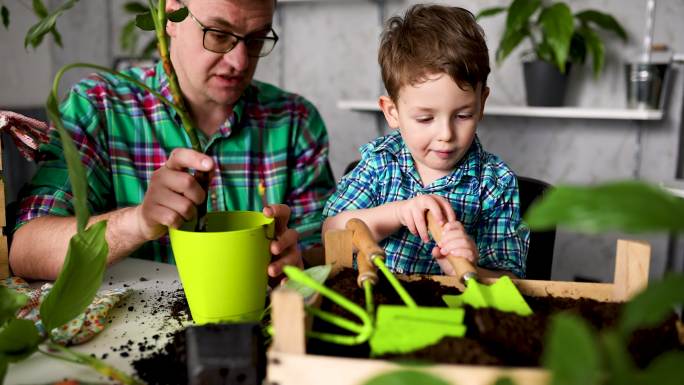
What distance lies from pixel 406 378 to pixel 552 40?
1.91 m

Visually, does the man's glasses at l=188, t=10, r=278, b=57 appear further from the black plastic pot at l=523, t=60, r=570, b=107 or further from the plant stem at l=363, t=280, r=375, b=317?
the black plastic pot at l=523, t=60, r=570, b=107

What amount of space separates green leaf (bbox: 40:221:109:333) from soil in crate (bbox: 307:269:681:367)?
0.27 metres

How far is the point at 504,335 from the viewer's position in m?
0.51

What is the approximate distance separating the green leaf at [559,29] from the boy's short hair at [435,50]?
0.99 meters

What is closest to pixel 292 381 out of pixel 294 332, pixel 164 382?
pixel 294 332

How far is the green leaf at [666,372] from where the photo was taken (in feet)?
1.03

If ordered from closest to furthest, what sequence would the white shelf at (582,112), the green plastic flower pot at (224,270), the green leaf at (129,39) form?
the green plastic flower pot at (224,270) < the white shelf at (582,112) < the green leaf at (129,39)

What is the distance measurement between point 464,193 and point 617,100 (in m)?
1.40

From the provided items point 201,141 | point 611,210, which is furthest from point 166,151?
point 611,210

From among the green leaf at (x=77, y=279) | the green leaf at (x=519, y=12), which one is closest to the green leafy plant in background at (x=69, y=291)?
the green leaf at (x=77, y=279)

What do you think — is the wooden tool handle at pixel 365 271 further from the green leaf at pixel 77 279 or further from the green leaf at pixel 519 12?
the green leaf at pixel 519 12

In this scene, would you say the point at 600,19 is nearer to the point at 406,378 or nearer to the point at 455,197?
the point at 455,197

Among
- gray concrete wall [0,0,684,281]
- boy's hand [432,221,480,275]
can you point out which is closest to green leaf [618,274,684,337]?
boy's hand [432,221,480,275]

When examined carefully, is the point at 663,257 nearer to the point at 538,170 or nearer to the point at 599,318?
the point at 538,170
